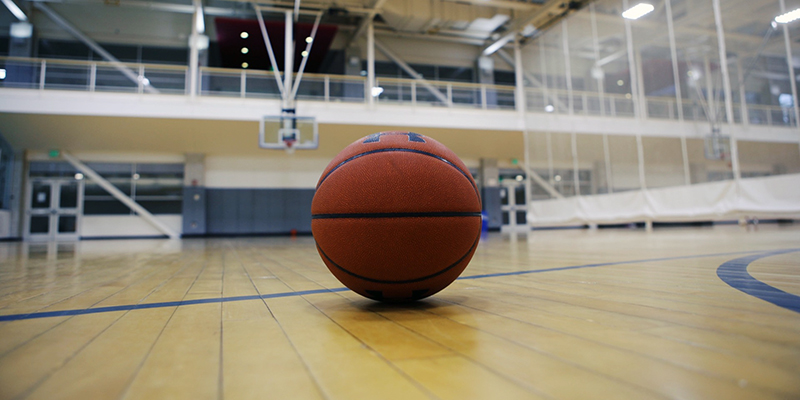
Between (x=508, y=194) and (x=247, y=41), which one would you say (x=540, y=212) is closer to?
(x=508, y=194)

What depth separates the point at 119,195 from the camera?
13.4 metres

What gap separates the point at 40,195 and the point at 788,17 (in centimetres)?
1799

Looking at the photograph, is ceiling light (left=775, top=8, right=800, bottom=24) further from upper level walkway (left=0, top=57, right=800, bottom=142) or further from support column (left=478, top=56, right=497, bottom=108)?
support column (left=478, top=56, right=497, bottom=108)

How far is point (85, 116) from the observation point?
10.7 metres

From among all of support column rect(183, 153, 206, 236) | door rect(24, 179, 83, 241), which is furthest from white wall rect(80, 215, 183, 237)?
support column rect(183, 153, 206, 236)

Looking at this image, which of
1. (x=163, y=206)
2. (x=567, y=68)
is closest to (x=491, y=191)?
(x=567, y=68)

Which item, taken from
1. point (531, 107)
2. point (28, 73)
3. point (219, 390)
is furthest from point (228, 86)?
point (219, 390)

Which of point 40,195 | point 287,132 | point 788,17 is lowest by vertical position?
point 40,195

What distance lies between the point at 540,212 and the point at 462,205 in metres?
10.4

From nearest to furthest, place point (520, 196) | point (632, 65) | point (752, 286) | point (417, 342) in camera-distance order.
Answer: point (417, 342) < point (752, 286) < point (632, 65) < point (520, 196)

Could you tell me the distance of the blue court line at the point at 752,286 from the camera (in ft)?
5.14

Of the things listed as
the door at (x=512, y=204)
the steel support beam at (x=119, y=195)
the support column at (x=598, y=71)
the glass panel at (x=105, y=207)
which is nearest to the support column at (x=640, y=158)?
the support column at (x=598, y=71)

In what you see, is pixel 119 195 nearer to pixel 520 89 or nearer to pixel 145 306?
pixel 520 89

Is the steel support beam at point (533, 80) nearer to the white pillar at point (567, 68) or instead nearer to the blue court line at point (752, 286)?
the white pillar at point (567, 68)
